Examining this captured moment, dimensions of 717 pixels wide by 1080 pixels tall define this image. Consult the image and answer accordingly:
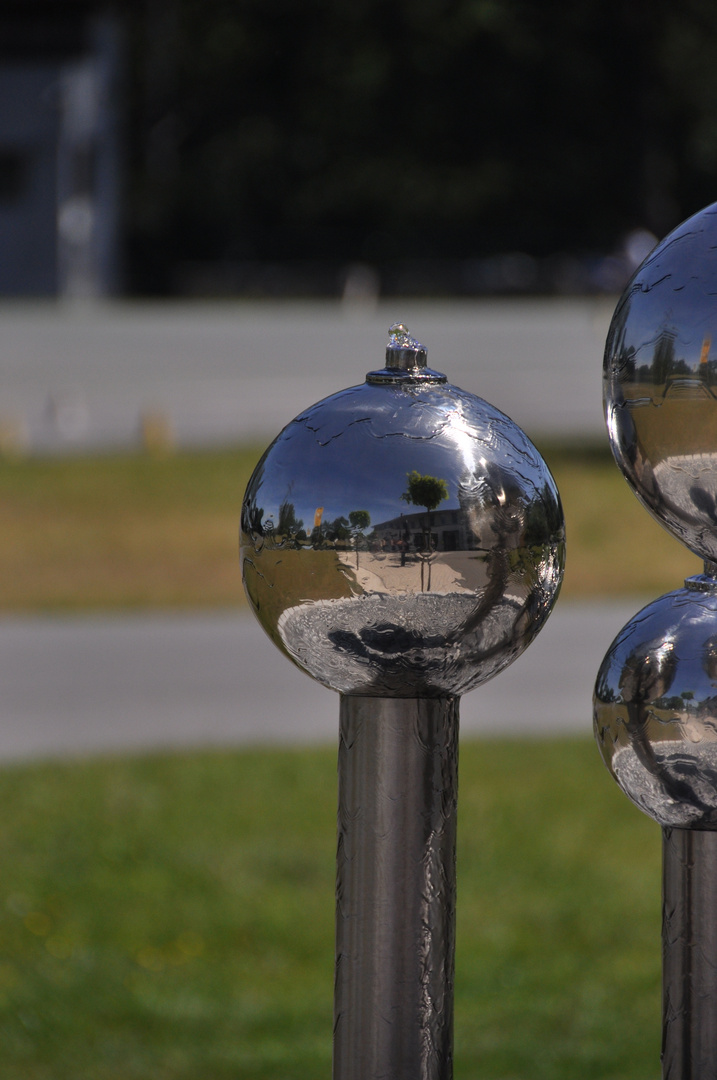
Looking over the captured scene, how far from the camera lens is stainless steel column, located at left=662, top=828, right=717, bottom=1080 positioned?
98cm

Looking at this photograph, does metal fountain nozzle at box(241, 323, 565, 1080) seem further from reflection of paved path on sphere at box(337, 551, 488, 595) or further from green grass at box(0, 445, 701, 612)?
green grass at box(0, 445, 701, 612)

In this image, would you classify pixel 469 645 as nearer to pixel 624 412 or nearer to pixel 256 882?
pixel 624 412

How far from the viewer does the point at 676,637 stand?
975 mm


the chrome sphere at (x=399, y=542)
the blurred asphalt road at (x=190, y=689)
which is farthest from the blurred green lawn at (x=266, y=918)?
the chrome sphere at (x=399, y=542)

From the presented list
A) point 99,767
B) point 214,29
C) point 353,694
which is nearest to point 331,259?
point 214,29

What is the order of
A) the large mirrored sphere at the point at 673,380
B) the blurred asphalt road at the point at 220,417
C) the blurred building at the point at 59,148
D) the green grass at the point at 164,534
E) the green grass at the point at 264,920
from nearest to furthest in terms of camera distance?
the large mirrored sphere at the point at 673,380 → the green grass at the point at 264,920 → the blurred asphalt road at the point at 220,417 → the green grass at the point at 164,534 → the blurred building at the point at 59,148

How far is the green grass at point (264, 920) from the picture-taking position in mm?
3162

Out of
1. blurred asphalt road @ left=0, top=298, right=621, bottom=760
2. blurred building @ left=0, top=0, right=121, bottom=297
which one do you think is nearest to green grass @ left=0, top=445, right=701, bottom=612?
blurred asphalt road @ left=0, top=298, right=621, bottom=760

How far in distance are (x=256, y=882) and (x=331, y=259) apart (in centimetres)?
3424

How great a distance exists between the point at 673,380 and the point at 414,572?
0.21m

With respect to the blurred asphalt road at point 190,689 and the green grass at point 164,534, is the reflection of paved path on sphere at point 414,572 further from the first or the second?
the green grass at point 164,534

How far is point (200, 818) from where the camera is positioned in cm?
437

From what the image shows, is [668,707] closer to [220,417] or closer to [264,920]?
[264,920]

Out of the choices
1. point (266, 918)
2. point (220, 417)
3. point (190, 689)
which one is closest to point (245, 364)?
point (220, 417)
